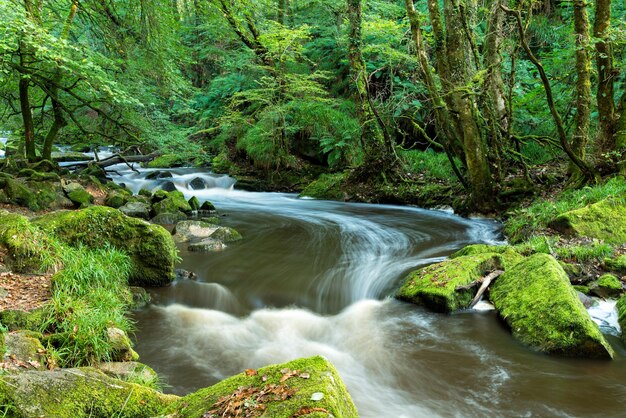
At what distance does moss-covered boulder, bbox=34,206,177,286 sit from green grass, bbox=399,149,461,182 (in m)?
9.06

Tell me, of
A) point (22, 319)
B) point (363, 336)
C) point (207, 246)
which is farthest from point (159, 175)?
point (363, 336)

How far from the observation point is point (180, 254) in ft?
26.0

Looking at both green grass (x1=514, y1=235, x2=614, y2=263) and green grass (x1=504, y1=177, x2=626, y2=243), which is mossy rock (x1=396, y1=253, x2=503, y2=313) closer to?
green grass (x1=514, y1=235, x2=614, y2=263)

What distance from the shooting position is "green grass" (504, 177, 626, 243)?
24.3 ft

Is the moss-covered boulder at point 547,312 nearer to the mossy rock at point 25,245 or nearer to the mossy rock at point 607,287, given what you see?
the mossy rock at point 607,287

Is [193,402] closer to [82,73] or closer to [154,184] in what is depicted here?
[82,73]

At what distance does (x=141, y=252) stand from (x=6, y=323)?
2539 millimetres

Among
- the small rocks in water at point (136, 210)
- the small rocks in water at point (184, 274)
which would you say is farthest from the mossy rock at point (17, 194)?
the small rocks in water at point (184, 274)

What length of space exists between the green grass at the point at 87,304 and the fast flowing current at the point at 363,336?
508mm

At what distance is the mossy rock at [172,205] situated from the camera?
11.3 metres

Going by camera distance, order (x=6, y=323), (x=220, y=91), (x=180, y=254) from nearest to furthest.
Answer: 1. (x=6, y=323)
2. (x=180, y=254)
3. (x=220, y=91)

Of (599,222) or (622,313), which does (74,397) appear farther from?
(599,222)

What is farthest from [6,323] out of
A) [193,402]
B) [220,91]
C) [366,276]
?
[220,91]

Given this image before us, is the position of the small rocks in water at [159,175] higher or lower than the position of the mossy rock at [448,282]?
higher
